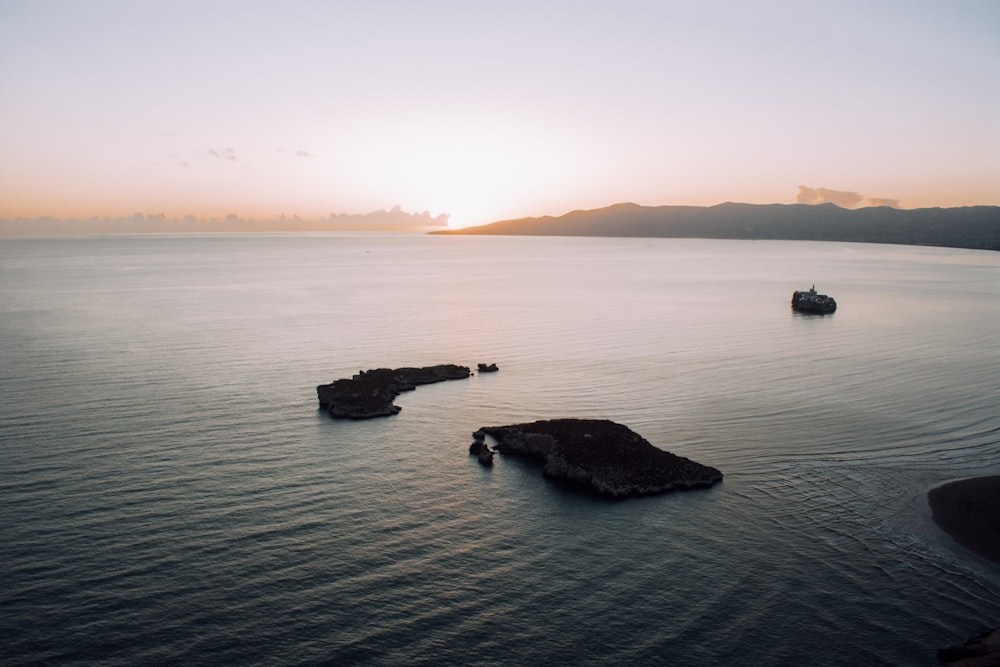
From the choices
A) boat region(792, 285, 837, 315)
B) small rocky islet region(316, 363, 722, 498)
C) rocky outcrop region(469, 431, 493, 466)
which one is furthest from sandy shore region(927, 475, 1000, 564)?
boat region(792, 285, 837, 315)

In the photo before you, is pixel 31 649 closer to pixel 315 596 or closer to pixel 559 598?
pixel 315 596

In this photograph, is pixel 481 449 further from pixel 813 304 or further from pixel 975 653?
pixel 813 304

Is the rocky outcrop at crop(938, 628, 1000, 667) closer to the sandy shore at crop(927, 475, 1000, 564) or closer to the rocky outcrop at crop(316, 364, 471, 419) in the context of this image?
the sandy shore at crop(927, 475, 1000, 564)

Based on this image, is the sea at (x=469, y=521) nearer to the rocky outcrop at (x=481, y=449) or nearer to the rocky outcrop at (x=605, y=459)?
the rocky outcrop at (x=481, y=449)

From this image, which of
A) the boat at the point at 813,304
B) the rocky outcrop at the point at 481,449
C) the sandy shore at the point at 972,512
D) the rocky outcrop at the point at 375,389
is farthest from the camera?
the boat at the point at 813,304

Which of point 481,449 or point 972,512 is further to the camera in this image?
point 481,449

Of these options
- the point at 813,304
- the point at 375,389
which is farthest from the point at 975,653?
the point at 813,304

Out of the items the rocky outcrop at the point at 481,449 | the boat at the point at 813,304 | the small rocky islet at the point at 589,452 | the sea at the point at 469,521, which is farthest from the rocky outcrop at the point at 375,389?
the boat at the point at 813,304
